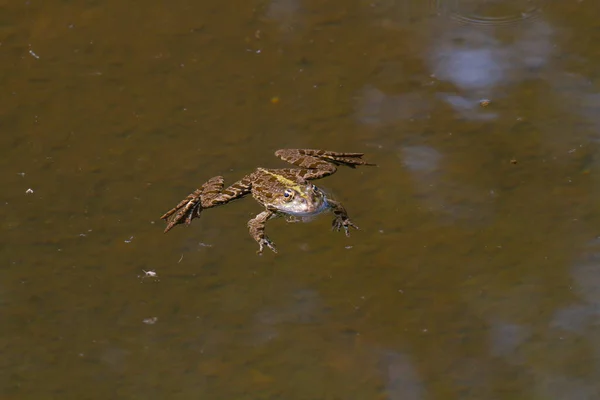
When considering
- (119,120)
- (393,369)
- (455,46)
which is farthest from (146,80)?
(393,369)

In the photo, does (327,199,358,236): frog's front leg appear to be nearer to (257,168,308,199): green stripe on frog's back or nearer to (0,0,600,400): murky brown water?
(0,0,600,400): murky brown water

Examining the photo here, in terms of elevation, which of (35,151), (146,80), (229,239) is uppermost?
(146,80)

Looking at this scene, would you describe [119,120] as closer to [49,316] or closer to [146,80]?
[146,80]

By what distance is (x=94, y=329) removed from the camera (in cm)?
417

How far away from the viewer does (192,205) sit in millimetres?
4266

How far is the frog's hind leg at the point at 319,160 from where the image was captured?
4355 mm

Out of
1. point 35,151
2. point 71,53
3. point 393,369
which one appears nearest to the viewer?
point 393,369

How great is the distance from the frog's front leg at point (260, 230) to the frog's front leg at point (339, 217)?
1.26ft

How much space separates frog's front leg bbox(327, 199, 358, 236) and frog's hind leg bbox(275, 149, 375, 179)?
0.20 metres

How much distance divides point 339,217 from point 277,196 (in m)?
0.39

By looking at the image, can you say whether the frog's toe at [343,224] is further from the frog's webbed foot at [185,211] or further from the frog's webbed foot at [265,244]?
the frog's webbed foot at [185,211]

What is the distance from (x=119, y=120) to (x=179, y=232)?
2.89 ft

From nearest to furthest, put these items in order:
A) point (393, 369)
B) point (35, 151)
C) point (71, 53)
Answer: point (393, 369), point (35, 151), point (71, 53)

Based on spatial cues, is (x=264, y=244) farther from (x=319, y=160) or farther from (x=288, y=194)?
(x=319, y=160)
